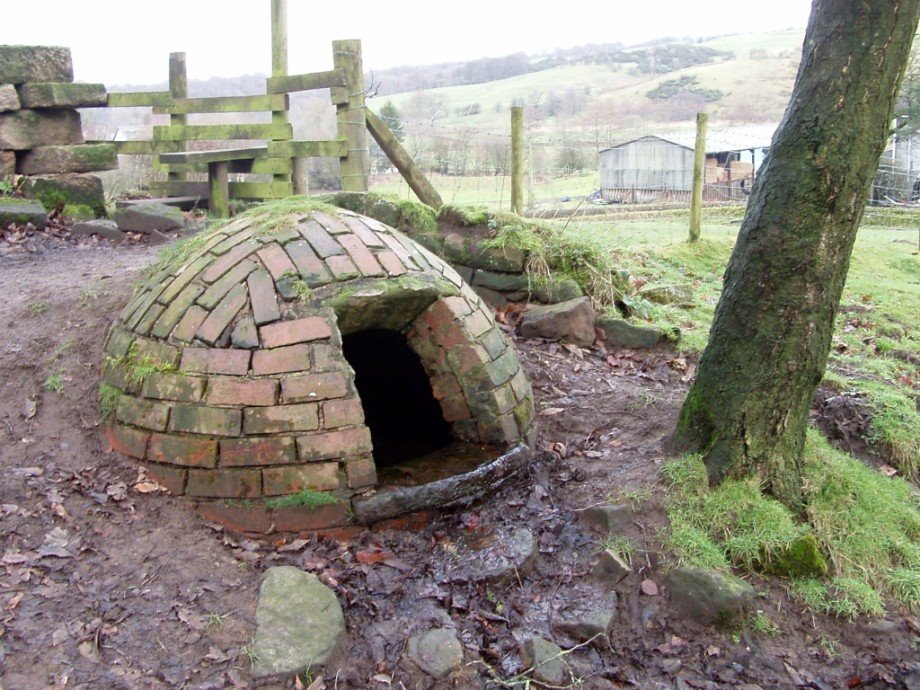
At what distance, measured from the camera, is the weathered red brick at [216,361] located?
3.67 metres

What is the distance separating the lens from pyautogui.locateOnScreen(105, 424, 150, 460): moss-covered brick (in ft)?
12.5

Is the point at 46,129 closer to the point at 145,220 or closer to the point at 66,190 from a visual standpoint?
the point at 66,190

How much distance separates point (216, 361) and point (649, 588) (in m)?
2.37

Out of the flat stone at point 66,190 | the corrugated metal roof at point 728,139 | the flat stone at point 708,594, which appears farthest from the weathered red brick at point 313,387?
the corrugated metal roof at point 728,139

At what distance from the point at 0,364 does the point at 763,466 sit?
4394 mm

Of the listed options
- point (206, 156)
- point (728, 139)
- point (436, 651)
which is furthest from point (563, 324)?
point (728, 139)

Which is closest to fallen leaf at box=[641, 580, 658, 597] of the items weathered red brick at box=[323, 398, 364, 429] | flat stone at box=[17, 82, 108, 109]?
weathered red brick at box=[323, 398, 364, 429]

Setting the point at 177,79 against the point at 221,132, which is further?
the point at 177,79

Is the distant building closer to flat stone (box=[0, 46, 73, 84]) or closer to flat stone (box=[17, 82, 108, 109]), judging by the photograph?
flat stone (box=[17, 82, 108, 109])

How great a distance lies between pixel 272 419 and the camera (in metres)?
3.63

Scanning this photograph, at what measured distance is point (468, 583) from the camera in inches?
140

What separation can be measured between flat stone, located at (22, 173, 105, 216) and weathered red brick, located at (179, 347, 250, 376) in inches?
212

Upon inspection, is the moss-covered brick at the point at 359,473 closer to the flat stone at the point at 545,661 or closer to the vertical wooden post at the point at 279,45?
the flat stone at the point at 545,661

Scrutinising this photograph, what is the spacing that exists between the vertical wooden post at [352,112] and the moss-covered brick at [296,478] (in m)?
4.53
